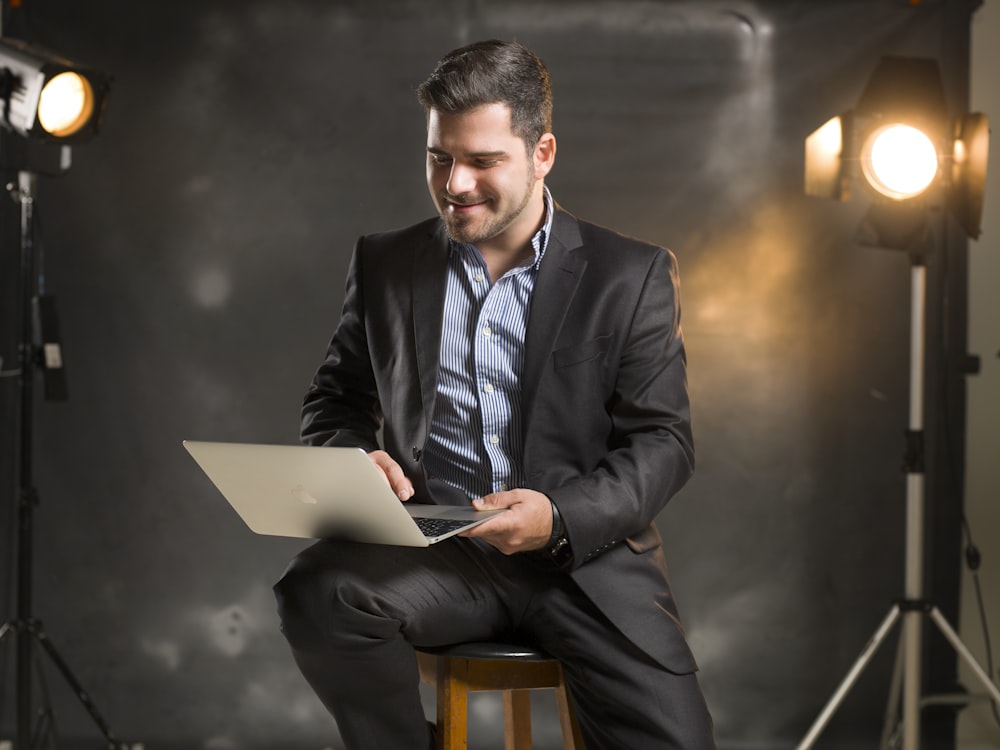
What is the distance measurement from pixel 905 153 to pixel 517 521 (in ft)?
5.17

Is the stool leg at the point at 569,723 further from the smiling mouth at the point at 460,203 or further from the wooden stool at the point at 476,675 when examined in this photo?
the smiling mouth at the point at 460,203

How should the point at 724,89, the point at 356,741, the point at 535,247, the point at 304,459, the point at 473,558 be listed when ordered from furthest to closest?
the point at 724,89, the point at 535,247, the point at 473,558, the point at 356,741, the point at 304,459

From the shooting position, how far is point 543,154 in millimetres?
1913

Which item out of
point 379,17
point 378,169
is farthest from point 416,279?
point 379,17

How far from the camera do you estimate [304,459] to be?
4.57ft

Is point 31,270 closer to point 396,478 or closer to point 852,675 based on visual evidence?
point 396,478

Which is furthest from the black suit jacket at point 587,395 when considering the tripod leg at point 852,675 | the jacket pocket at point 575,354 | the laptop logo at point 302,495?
the tripod leg at point 852,675

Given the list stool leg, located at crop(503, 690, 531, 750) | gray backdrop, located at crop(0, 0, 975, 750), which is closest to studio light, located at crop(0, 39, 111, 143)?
gray backdrop, located at crop(0, 0, 975, 750)

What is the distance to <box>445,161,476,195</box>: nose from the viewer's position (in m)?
1.76

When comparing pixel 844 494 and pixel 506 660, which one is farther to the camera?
pixel 844 494

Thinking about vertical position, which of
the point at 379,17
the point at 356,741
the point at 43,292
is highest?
the point at 379,17

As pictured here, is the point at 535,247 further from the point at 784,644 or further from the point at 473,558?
the point at 784,644

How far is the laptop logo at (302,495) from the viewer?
146cm

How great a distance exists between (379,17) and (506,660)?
82.3 inches
